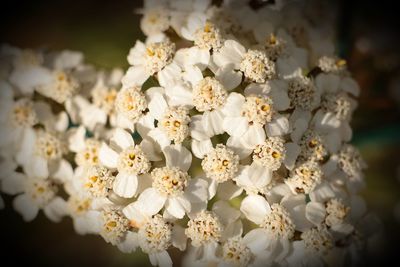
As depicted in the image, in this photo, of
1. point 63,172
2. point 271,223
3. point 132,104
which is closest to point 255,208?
point 271,223

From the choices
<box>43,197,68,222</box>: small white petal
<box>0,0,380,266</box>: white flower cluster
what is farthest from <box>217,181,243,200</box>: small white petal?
<box>43,197,68,222</box>: small white petal

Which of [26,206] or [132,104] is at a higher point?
[132,104]

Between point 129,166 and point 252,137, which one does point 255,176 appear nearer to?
point 252,137

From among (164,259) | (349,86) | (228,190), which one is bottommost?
(164,259)

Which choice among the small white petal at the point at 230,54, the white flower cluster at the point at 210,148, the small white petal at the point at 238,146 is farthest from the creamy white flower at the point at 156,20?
the small white petal at the point at 238,146

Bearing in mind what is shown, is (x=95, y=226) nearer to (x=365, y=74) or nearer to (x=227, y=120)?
(x=227, y=120)

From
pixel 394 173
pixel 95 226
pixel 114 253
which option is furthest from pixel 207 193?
pixel 394 173

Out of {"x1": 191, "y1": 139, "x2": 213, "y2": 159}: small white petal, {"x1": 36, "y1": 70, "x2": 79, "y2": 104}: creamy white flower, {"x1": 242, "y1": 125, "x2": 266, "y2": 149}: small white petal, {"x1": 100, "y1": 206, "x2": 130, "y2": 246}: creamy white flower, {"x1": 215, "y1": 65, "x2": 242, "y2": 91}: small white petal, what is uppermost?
{"x1": 36, "y1": 70, "x2": 79, "y2": 104}: creamy white flower

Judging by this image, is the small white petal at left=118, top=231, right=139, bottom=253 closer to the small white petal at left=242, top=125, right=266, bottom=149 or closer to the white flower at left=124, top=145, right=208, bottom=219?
the white flower at left=124, top=145, right=208, bottom=219

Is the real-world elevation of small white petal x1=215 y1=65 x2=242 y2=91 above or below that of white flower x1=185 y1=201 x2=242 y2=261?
above
